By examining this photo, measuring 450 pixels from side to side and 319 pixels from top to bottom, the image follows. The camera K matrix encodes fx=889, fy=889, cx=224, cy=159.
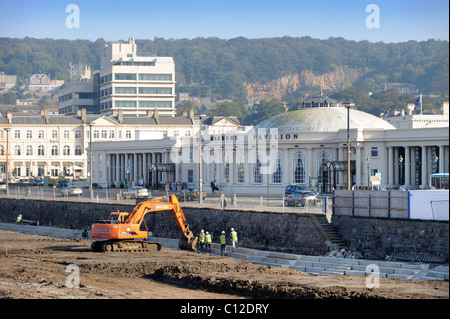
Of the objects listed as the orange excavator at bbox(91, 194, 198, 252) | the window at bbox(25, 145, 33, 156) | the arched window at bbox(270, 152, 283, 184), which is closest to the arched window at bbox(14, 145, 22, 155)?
the window at bbox(25, 145, 33, 156)

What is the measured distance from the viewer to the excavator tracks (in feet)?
Answer: 194

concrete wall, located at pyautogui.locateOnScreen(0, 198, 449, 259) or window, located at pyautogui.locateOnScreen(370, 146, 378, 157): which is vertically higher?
window, located at pyautogui.locateOnScreen(370, 146, 378, 157)

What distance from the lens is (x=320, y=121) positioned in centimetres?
10325

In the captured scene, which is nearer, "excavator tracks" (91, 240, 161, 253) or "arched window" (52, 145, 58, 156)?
"excavator tracks" (91, 240, 161, 253)

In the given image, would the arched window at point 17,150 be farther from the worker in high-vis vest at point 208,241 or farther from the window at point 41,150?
the worker in high-vis vest at point 208,241

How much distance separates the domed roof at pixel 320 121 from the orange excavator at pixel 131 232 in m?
42.4

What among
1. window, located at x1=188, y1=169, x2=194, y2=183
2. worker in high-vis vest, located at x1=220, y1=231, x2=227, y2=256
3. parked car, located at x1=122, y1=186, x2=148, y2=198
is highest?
window, located at x1=188, y1=169, x2=194, y2=183

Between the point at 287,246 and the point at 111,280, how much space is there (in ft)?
45.9

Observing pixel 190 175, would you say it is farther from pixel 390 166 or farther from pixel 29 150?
pixel 29 150

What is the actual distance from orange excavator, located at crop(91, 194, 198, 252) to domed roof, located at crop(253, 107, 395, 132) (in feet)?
139

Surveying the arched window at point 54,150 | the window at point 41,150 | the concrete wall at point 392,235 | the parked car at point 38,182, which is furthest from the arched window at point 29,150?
the concrete wall at point 392,235

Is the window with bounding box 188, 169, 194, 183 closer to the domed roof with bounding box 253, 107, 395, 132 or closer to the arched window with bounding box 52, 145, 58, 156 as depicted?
the domed roof with bounding box 253, 107, 395, 132

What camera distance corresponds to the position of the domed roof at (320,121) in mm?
101938

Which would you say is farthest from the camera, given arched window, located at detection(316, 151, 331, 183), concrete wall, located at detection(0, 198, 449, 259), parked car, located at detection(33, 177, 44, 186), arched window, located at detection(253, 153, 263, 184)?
parked car, located at detection(33, 177, 44, 186)
